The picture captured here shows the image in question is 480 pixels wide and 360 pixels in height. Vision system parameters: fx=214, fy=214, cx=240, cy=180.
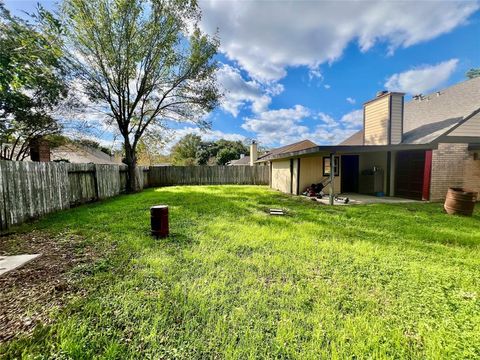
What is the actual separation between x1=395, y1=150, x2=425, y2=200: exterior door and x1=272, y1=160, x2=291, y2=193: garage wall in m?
5.09

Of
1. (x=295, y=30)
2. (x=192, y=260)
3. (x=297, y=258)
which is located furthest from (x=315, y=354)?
(x=295, y=30)

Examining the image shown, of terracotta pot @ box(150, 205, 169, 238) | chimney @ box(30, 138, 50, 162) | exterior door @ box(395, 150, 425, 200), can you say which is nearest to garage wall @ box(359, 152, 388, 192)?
exterior door @ box(395, 150, 425, 200)

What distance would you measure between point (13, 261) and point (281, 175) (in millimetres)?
12014

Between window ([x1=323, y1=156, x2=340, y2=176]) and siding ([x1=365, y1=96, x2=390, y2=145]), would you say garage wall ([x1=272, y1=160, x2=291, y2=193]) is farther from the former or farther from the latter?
siding ([x1=365, y1=96, x2=390, y2=145])

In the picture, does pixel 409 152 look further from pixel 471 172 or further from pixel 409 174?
pixel 471 172

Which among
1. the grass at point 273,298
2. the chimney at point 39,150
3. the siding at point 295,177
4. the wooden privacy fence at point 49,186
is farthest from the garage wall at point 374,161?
the chimney at point 39,150

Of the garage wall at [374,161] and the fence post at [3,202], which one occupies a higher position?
the garage wall at [374,161]

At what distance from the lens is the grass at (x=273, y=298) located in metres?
1.76

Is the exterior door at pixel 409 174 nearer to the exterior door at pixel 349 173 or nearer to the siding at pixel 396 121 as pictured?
the siding at pixel 396 121

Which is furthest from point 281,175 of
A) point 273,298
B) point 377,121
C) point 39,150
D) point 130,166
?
point 39,150

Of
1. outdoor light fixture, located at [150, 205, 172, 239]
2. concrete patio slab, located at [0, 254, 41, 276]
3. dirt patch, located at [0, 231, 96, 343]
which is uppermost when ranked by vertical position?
outdoor light fixture, located at [150, 205, 172, 239]

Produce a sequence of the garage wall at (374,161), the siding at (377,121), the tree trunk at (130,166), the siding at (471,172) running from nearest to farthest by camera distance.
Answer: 1. the siding at (471,172)
2. the siding at (377,121)
3. the garage wall at (374,161)
4. the tree trunk at (130,166)

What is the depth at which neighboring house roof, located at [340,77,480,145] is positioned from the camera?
8281 millimetres

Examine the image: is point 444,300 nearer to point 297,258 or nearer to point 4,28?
point 297,258
